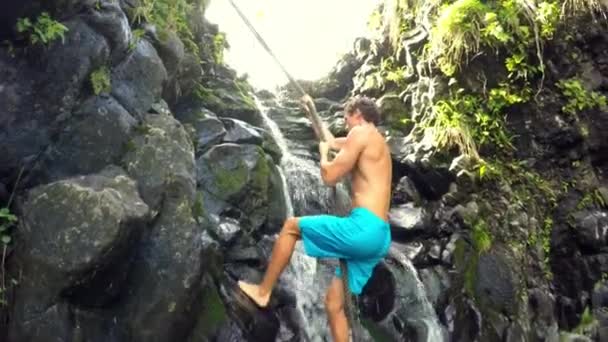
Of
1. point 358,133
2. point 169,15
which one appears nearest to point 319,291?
point 358,133

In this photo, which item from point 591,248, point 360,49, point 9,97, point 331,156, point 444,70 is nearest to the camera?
point 9,97

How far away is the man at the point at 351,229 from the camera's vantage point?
185 inches

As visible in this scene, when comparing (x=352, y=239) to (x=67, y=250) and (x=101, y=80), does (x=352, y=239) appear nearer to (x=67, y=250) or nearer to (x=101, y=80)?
(x=67, y=250)

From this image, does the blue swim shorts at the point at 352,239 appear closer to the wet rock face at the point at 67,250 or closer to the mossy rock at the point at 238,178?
the wet rock face at the point at 67,250

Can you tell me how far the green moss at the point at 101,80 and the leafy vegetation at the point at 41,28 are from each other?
0.56m

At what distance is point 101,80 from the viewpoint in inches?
214

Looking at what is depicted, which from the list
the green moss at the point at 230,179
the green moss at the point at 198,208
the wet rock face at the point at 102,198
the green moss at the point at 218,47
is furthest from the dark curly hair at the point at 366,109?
the green moss at the point at 218,47

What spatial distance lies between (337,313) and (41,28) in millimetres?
3661

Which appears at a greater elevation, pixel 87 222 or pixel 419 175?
pixel 87 222

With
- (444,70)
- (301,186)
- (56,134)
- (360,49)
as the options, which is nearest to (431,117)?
(444,70)

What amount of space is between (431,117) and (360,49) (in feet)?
12.3

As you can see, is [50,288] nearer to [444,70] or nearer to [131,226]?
[131,226]

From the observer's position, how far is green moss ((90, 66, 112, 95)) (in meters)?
5.36

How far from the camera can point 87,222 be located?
180 inches
